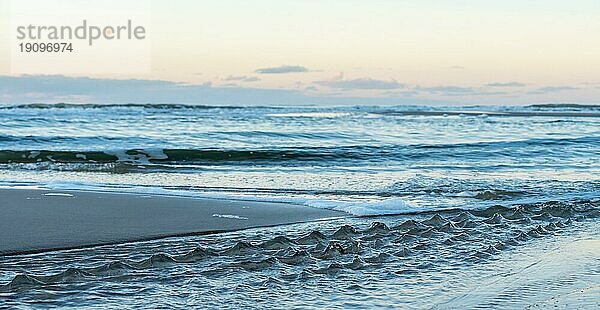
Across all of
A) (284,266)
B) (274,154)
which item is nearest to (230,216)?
(284,266)

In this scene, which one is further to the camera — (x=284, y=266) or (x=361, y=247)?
(x=361, y=247)

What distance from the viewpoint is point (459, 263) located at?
554 cm

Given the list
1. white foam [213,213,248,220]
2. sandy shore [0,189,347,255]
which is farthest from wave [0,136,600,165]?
white foam [213,213,248,220]

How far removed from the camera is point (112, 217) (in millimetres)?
7625

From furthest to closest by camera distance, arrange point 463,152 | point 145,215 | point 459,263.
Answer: point 463,152
point 145,215
point 459,263

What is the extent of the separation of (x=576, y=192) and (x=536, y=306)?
6.93m

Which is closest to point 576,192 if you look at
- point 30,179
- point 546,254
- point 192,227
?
point 546,254

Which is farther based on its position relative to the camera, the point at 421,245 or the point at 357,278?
the point at 421,245

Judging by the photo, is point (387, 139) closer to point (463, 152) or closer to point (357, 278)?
point (463, 152)

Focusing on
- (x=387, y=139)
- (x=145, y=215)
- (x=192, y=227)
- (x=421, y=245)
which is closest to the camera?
(x=421, y=245)

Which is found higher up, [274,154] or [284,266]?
[284,266]

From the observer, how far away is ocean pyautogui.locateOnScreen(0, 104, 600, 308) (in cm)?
461

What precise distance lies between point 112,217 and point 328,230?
213 cm

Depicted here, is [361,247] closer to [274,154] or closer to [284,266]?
[284,266]
